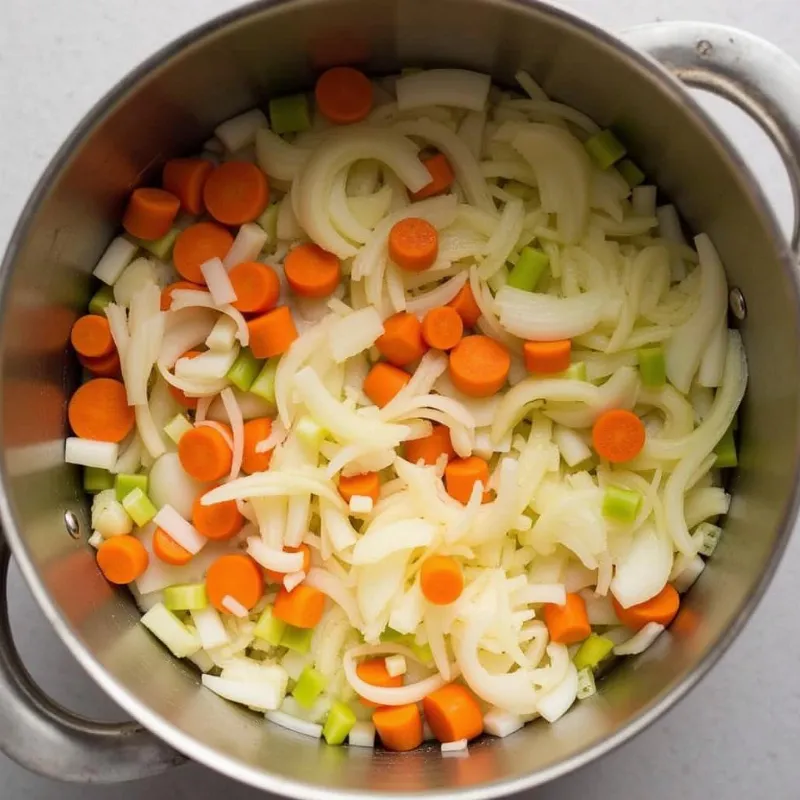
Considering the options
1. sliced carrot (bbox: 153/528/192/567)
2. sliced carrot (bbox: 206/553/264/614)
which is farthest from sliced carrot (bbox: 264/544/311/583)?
sliced carrot (bbox: 153/528/192/567)

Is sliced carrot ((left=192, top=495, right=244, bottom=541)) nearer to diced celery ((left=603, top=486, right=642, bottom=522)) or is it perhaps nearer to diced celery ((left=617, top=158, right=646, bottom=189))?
diced celery ((left=603, top=486, right=642, bottom=522))

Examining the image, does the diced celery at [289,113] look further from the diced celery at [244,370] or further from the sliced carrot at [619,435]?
the sliced carrot at [619,435]

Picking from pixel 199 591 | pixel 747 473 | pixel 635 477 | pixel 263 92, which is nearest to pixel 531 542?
pixel 635 477

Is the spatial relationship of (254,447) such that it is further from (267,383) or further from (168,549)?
(168,549)

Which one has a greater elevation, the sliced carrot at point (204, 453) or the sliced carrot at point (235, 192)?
the sliced carrot at point (235, 192)

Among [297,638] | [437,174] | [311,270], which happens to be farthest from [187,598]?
[437,174]

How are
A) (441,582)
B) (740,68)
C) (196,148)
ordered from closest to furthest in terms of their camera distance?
(740,68), (441,582), (196,148)

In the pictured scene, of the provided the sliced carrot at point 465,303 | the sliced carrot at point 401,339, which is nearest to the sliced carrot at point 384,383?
the sliced carrot at point 401,339
